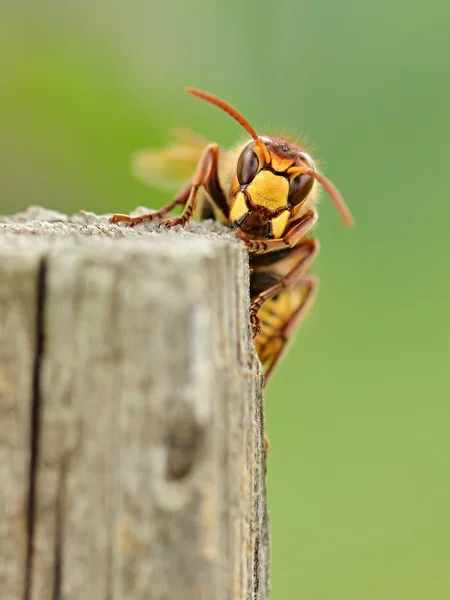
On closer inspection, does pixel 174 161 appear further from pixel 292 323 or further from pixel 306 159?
pixel 306 159

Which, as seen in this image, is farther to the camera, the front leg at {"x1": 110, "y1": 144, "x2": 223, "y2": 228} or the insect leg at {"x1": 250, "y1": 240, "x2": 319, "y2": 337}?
the insect leg at {"x1": 250, "y1": 240, "x2": 319, "y2": 337}

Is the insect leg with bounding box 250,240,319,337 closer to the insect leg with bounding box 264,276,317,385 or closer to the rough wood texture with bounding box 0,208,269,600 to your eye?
the insect leg with bounding box 264,276,317,385

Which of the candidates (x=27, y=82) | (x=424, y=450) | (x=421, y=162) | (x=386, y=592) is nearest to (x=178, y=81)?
(x=27, y=82)

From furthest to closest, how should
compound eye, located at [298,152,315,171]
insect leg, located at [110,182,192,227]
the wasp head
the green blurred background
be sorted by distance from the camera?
the green blurred background
compound eye, located at [298,152,315,171]
the wasp head
insect leg, located at [110,182,192,227]


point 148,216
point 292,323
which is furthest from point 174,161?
point 148,216

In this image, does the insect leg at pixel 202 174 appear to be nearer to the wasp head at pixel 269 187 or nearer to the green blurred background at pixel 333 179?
the wasp head at pixel 269 187

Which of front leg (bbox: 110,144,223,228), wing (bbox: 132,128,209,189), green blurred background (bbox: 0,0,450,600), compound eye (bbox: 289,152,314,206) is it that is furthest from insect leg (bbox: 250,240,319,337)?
green blurred background (bbox: 0,0,450,600)
